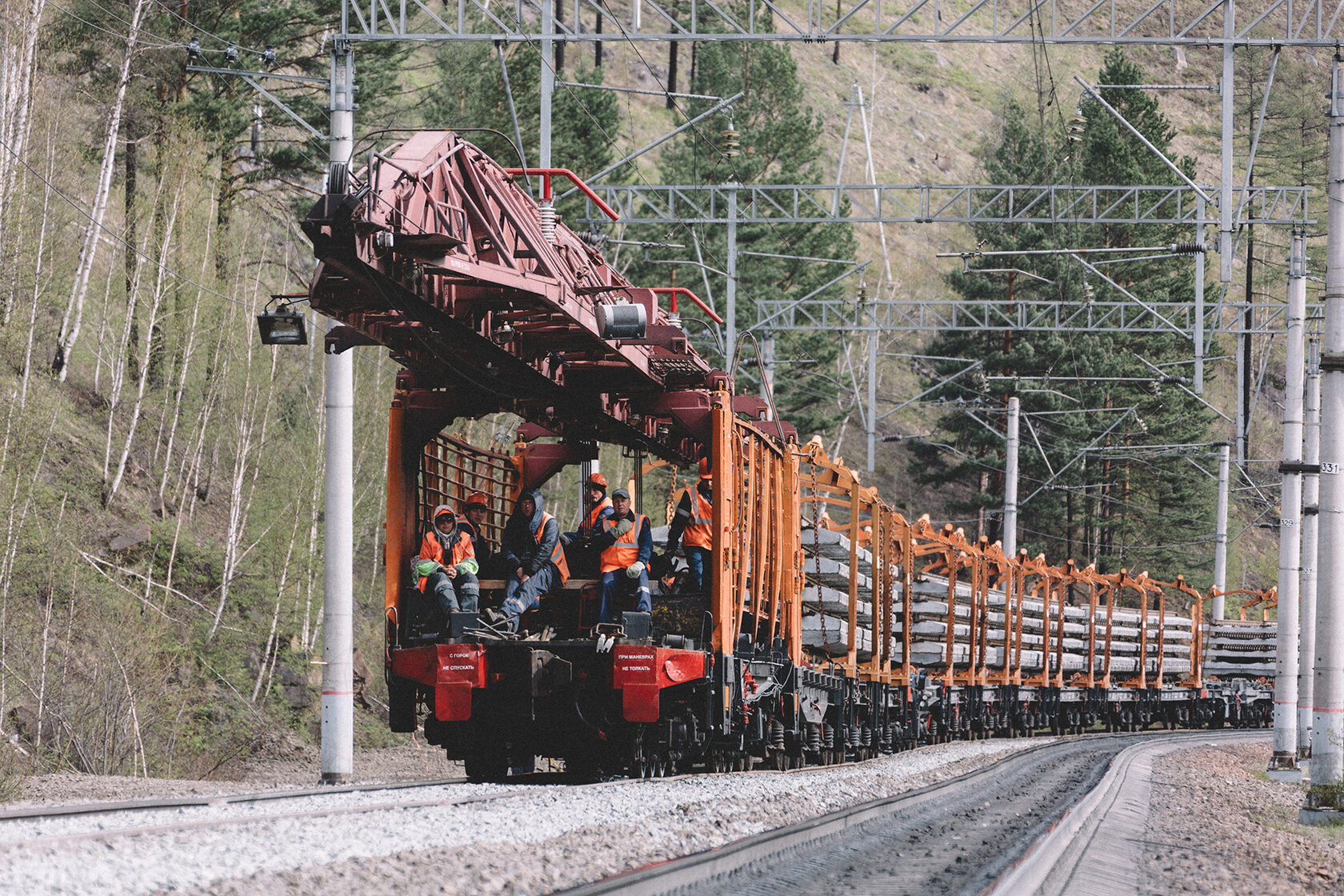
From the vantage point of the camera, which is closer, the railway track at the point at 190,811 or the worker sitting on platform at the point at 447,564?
the railway track at the point at 190,811

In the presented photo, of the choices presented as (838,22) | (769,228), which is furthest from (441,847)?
(769,228)

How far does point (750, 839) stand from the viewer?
8.69m

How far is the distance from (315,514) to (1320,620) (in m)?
18.0

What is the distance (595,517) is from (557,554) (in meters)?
0.82

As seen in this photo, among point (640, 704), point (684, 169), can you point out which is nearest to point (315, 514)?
point (640, 704)

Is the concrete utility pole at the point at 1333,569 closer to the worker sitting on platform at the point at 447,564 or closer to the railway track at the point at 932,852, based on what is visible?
the railway track at the point at 932,852

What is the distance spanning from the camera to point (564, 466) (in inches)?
606

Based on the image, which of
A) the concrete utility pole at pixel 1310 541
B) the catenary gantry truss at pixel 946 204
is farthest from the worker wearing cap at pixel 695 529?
Answer: the concrete utility pole at pixel 1310 541

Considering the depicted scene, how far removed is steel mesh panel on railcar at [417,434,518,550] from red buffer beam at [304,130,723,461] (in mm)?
642

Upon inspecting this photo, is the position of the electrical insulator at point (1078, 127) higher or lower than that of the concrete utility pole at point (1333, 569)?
higher

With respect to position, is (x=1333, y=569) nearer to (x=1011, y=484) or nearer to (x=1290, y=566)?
(x=1290, y=566)

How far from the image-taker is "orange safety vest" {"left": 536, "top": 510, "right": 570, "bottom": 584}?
1374 cm

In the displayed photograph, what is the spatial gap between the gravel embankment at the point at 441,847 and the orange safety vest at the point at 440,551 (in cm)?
262

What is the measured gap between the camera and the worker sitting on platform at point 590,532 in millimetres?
14695
